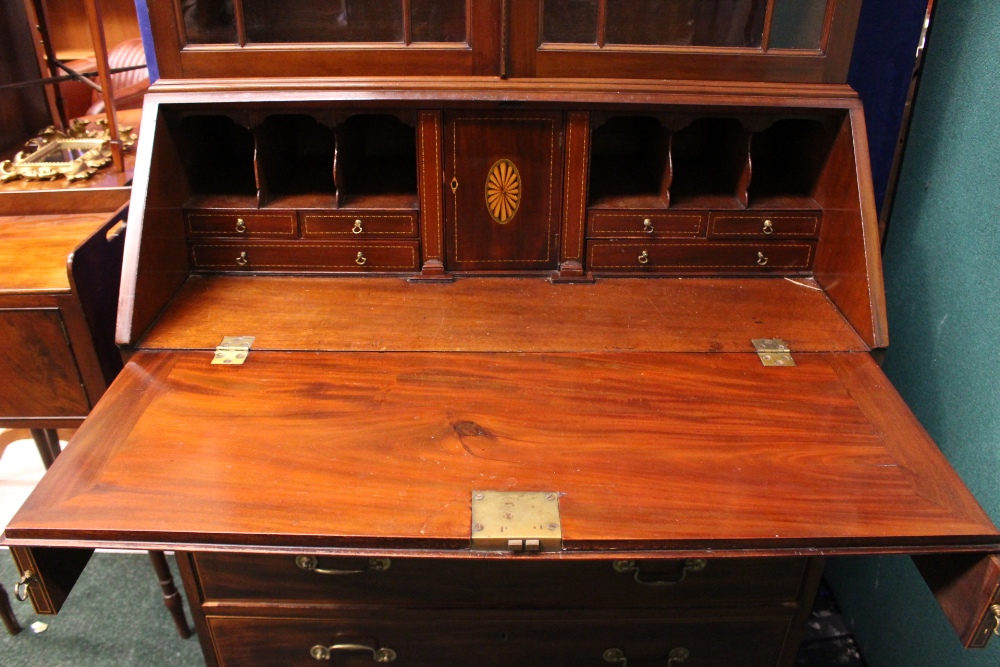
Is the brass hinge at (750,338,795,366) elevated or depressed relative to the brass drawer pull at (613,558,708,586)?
elevated

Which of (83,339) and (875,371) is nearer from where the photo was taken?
(875,371)

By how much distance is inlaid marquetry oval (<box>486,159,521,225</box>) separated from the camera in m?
1.55

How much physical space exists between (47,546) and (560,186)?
42.9 inches

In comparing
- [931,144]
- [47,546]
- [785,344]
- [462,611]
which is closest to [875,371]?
[785,344]

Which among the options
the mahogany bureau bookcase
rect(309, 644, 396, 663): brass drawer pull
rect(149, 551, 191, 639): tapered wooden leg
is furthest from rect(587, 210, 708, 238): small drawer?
rect(149, 551, 191, 639): tapered wooden leg

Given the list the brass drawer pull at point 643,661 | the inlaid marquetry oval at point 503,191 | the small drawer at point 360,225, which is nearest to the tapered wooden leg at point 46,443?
the small drawer at point 360,225

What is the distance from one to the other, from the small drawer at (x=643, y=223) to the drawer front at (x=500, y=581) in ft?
2.21

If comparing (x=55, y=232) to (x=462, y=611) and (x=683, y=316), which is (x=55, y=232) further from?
(x=683, y=316)

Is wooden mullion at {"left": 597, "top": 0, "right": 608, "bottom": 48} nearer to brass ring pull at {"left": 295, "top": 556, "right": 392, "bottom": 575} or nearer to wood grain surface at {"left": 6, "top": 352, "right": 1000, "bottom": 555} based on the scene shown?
wood grain surface at {"left": 6, "top": 352, "right": 1000, "bottom": 555}

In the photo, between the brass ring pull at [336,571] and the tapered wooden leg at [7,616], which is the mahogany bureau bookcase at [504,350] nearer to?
the brass ring pull at [336,571]

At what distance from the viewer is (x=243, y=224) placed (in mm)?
1590

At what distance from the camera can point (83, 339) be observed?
5.37ft

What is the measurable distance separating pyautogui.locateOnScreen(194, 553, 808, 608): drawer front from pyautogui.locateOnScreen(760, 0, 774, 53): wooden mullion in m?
0.98

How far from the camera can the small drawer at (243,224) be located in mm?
1587
